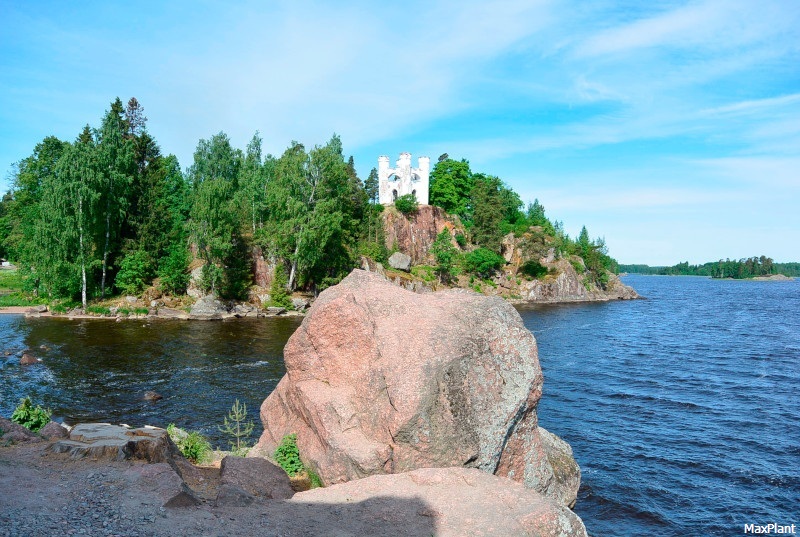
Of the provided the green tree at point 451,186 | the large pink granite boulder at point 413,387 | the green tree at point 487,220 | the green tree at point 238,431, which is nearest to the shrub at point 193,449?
the green tree at point 238,431

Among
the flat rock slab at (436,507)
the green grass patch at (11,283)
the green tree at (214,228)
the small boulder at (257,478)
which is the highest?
the green tree at (214,228)

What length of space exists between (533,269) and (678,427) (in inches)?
2985

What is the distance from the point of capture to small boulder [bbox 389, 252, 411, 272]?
88.8m

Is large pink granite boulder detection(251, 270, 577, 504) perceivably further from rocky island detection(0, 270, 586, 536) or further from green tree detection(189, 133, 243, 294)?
green tree detection(189, 133, 243, 294)

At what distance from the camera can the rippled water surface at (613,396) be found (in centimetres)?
1861

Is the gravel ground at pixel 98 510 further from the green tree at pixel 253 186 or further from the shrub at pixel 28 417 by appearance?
the green tree at pixel 253 186

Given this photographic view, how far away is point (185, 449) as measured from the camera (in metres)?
17.9

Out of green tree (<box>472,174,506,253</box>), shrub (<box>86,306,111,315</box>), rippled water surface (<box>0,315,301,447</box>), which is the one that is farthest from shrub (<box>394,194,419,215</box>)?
shrub (<box>86,306,111,315</box>)

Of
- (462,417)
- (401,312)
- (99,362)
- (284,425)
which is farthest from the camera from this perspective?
(99,362)

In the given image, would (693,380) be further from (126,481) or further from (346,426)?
(126,481)

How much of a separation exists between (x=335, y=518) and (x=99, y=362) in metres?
30.4

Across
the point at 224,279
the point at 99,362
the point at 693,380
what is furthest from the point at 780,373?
the point at 224,279

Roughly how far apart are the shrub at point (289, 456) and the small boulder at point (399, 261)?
71779 mm

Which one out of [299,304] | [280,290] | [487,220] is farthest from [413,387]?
[487,220]
